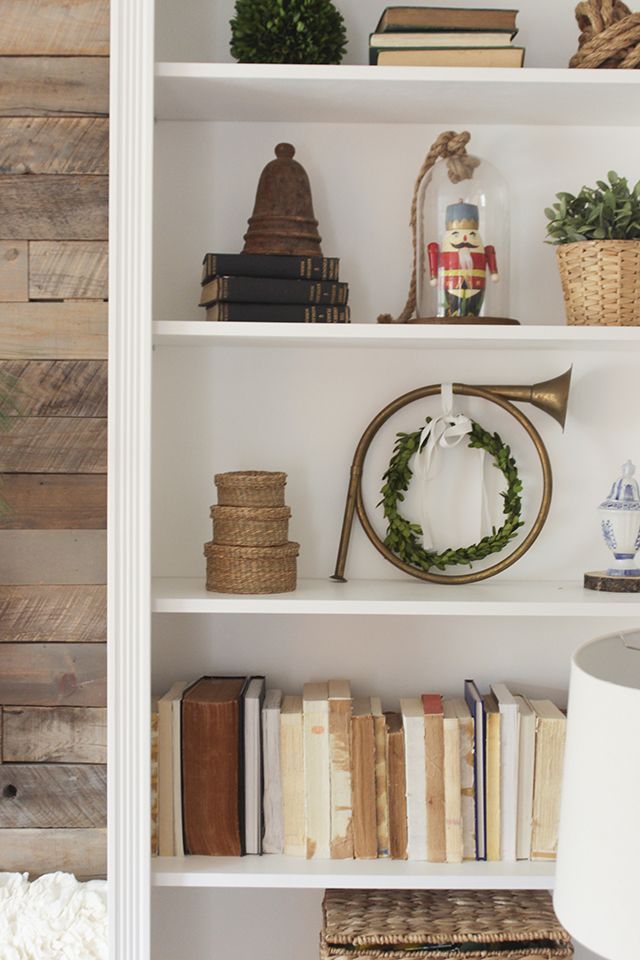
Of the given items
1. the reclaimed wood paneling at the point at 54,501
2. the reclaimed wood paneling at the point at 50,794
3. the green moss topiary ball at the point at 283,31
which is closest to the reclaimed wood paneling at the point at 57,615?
the reclaimed wood paneling at the point at 54,501

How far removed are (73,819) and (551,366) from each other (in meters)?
1.13

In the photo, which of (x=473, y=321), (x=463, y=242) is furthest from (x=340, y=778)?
(x=463, y=242)

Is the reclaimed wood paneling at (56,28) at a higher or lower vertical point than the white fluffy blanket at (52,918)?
higher

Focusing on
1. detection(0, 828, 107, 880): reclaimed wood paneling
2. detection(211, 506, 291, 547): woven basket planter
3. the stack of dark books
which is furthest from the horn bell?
detection(0, 828, 107, 880): reclaimed wood paneling

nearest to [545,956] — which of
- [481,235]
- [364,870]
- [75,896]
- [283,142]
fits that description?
[364,870]

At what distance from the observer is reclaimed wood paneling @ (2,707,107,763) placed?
5.93ft

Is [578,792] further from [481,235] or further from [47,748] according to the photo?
[47,748]

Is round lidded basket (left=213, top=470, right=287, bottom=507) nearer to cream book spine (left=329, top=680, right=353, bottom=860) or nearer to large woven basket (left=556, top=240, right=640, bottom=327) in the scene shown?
cream book spine (left=329, top=680, right=353, bottom=860)

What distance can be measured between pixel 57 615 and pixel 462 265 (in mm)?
896

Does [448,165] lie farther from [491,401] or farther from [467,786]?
[467,786]

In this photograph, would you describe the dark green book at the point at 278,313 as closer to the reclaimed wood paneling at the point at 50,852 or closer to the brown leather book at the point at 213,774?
the brown leather book at the point at 213,774

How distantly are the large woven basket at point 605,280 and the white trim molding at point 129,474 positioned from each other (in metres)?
0.63

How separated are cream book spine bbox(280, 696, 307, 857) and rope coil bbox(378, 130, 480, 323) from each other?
638mm

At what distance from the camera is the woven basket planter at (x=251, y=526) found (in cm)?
158
